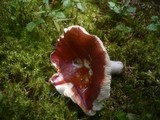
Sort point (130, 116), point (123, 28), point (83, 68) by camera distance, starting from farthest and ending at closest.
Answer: point (123, 28) < point (83, 68) < point (130, 116)

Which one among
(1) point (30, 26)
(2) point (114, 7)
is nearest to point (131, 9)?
(2) point (114, 7)

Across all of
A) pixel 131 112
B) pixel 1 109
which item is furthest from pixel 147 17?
pixel 1 109

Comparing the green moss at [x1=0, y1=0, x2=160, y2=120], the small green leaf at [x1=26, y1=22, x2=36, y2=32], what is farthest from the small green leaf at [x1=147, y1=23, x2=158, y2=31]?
the small green leaf at [x1=26, y1=22, x2=36, y2=32]

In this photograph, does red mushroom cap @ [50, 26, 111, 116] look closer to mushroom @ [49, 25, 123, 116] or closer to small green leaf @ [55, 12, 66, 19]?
mushroom @ [49, 25, 123, 116]

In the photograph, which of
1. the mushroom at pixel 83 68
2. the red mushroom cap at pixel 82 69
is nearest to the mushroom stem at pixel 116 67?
the mushroom at pixel 83 68

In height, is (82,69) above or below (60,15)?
below

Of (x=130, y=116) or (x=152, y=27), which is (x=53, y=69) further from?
(x=152, y=27)

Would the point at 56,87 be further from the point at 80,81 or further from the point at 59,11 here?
the point at 59,11

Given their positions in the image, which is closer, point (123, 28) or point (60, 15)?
point (60, 15)
